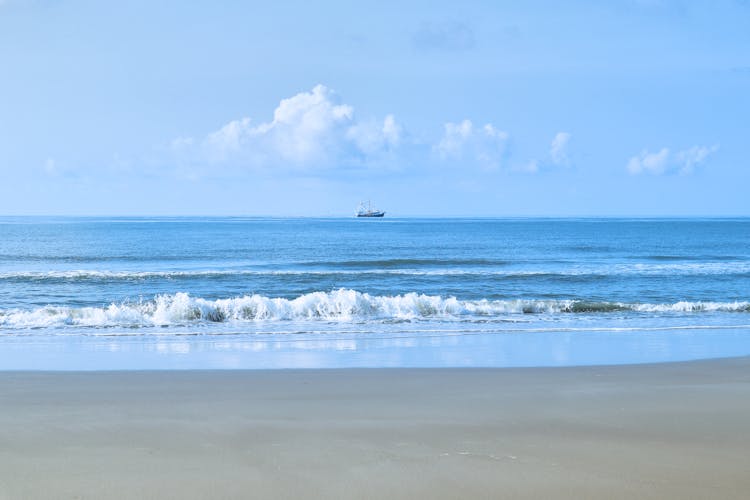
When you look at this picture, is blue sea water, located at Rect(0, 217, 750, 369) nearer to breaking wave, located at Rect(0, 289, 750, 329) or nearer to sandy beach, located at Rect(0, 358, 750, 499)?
breaking wave, located at Rect(0, 289, 750, 329)

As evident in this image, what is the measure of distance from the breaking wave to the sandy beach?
841 centimetres

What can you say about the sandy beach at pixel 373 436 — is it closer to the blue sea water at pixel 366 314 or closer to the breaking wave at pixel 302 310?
the blue sea water at pixel 366 314

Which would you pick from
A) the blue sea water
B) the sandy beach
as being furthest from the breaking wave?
the sandy beach

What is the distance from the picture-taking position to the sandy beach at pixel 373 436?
5223 millimetres

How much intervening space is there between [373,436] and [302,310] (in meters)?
12.9

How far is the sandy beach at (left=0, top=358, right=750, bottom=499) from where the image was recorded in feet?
17.1

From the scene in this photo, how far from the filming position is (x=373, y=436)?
21.3 ft

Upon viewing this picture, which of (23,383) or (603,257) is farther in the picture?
(603,257)

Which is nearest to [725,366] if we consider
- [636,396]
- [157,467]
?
[636,396]

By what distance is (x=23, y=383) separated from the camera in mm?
9023

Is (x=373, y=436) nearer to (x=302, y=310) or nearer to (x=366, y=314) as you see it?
(x=302, y=310)

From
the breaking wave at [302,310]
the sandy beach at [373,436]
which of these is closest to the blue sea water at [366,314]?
the breaking wave at [302,310]

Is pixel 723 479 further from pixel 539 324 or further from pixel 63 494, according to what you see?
pixel 539 324

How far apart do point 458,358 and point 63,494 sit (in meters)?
7.48
